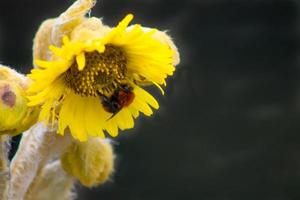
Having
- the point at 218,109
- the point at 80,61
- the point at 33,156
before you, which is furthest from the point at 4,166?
the point at 218,109

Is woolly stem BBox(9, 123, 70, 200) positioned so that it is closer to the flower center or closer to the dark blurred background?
the flower center

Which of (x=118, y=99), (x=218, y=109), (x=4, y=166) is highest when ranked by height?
(x=218, y=109)

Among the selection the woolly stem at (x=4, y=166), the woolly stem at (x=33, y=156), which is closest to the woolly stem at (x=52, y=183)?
the woolly stem at (x=33, y=156)

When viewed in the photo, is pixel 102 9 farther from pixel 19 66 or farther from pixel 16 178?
pixel 16 178

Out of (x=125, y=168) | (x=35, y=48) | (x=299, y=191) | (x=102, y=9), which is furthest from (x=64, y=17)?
(x=299, y=191)

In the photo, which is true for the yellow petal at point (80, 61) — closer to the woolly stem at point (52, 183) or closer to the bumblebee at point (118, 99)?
the bumblebee at point (118, 99)

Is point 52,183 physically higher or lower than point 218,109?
lower

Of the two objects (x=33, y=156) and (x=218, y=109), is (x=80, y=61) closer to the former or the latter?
(x=33, y=156)
